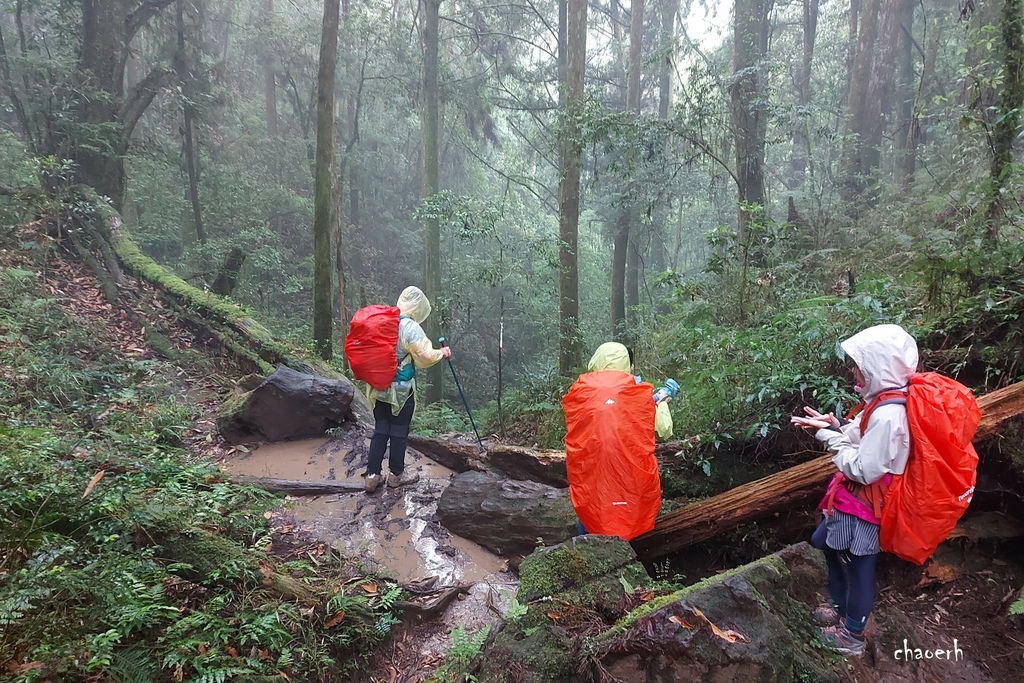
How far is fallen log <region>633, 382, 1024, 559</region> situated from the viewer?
3518 mm

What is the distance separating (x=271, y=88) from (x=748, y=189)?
61.8 feet

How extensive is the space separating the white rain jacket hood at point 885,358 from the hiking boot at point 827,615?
1.49 m

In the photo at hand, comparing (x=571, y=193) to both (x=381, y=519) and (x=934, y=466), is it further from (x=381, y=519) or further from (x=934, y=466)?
(x=934, y=466)

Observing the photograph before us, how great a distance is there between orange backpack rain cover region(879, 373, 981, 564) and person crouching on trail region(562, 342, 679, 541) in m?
1.39

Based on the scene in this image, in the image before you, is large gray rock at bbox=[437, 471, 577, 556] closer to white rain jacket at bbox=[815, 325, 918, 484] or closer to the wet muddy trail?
the wet muddy trail

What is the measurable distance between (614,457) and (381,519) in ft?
8.84

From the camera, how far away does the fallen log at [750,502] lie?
3.52 m

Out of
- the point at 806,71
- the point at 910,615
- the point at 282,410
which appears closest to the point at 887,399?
the point at 910,615

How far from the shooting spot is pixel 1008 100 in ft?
15.9

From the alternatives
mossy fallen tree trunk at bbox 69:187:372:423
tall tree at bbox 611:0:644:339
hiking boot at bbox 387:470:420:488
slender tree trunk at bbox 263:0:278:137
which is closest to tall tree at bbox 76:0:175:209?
mossy fallen tree trunk at bbox 69:187:372:423

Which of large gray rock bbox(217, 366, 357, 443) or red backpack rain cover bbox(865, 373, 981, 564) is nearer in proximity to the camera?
red backpack rain cover bbox(865, 373, 981, 564)

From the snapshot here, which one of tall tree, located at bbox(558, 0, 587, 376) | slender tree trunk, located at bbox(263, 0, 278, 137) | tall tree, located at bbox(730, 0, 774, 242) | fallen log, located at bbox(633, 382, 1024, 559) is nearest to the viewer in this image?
fallen log, located at bbox(633, 382, 1024, 559)

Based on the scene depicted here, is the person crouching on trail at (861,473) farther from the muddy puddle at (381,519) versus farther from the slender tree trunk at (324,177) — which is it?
the slender tree trunk at (324,177)

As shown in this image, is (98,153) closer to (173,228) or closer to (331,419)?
(173,228)
